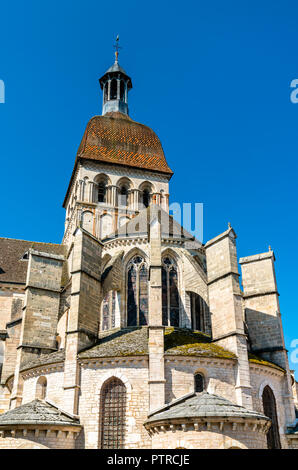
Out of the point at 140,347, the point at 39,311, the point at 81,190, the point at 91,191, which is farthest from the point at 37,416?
the point at 91,191

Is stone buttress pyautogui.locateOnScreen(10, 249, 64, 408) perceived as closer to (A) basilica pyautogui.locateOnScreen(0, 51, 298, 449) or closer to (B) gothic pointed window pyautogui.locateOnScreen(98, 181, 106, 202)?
(A) basilica pyautogui.locateOnScreen(0, 51, 298, 449)

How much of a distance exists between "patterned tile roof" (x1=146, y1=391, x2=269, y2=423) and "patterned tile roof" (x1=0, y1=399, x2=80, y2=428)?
3248 millimetres

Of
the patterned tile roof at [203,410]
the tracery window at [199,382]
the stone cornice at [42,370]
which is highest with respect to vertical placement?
the stone cornice at [42,370]

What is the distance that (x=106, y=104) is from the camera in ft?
141

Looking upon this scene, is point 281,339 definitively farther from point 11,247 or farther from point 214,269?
point 11,247

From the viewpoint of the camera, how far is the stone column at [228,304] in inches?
778

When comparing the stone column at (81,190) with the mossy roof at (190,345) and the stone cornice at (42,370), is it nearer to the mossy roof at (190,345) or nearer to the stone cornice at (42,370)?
the mossy roof at (190,345)

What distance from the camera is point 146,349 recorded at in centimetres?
1952

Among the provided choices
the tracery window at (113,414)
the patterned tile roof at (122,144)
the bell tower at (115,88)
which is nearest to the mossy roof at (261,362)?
the tracery window at (113,414)

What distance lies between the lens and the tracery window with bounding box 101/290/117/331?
24578mm

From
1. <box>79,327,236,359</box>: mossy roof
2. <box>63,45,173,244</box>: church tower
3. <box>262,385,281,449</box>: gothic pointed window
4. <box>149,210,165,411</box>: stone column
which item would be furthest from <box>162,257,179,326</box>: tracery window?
<box>63,45,173,244</box>: church tower

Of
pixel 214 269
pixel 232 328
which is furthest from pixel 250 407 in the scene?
pixel 214 269

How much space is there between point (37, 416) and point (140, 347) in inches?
186

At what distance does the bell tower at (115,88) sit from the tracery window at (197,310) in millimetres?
22713
